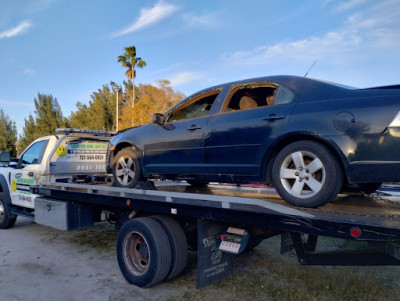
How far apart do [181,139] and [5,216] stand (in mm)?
4948

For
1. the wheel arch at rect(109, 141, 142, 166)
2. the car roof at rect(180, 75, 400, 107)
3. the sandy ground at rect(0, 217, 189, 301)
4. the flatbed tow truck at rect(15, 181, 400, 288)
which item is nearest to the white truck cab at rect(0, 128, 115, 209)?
the sandy ground at rect(0, 217, 189, 301)

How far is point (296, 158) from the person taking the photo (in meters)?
2.94

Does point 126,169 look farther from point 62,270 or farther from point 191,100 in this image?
point 62,270

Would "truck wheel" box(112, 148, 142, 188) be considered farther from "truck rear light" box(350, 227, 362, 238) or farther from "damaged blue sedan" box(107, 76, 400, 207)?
"truck rear light" box(350, 227, 362, 238)

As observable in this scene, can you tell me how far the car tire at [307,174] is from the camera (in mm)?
2740

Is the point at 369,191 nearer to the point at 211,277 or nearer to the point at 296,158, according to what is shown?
the point at 296,158


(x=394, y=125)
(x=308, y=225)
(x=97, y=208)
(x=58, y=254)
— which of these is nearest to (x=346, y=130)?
(x=394, y=125)

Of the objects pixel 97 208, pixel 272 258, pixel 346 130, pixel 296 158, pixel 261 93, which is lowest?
pixel 272 258

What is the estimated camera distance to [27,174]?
20.4 ft

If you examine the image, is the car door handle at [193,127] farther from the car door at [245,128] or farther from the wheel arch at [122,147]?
the wheel arch at [122,147]

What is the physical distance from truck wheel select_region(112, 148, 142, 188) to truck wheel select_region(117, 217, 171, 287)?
2.66 ft

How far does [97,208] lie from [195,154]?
7.59ft

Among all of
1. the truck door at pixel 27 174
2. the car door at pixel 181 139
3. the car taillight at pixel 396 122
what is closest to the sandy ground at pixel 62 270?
the truck door at pixel 27 174

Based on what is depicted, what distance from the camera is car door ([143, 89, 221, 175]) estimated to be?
12.3 ft
